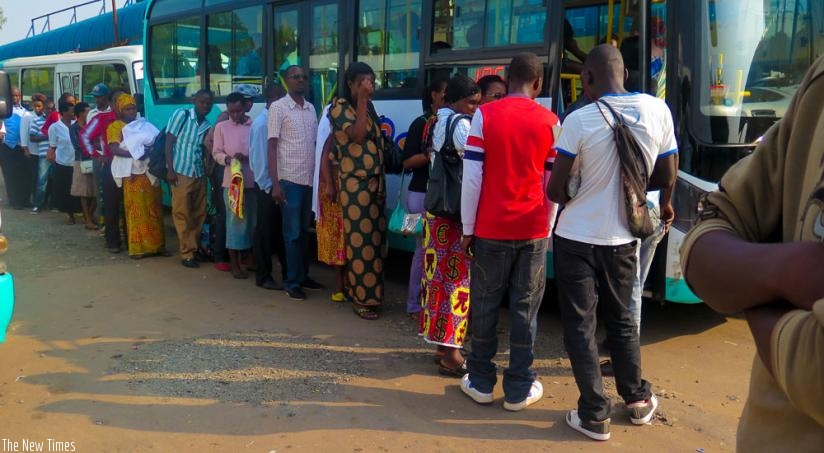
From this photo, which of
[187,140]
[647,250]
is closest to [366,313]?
[647,250]

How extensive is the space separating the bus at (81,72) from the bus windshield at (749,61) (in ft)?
31.7

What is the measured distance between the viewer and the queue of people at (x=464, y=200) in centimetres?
317

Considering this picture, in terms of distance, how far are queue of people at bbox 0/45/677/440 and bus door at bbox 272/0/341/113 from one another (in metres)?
0.65

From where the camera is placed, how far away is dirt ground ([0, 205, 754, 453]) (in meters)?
3.33

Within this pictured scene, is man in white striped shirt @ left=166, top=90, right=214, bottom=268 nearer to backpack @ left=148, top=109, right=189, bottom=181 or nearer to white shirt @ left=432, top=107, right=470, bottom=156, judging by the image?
backpack @ left=148, top=109, right=189, bottom=181

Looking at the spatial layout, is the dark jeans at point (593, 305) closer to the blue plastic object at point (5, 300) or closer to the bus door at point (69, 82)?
the blue plastic object at point (5, 300)

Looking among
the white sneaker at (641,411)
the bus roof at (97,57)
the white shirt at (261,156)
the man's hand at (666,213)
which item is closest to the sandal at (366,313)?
the white shirt at (261,156)

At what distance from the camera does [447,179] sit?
3.99 meters

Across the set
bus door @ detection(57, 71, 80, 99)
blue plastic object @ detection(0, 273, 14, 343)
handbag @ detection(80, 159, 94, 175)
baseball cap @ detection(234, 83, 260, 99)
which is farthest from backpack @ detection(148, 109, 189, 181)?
bus door @ detection(57, 71, 80, 99)

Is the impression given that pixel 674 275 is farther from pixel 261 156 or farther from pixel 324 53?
pixel 324 53

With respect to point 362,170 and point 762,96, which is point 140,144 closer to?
point 362,170

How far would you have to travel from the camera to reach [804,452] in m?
1.05

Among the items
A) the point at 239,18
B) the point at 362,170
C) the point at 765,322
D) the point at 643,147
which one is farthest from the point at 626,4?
the point at 239,18

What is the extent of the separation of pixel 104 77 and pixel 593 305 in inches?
428
